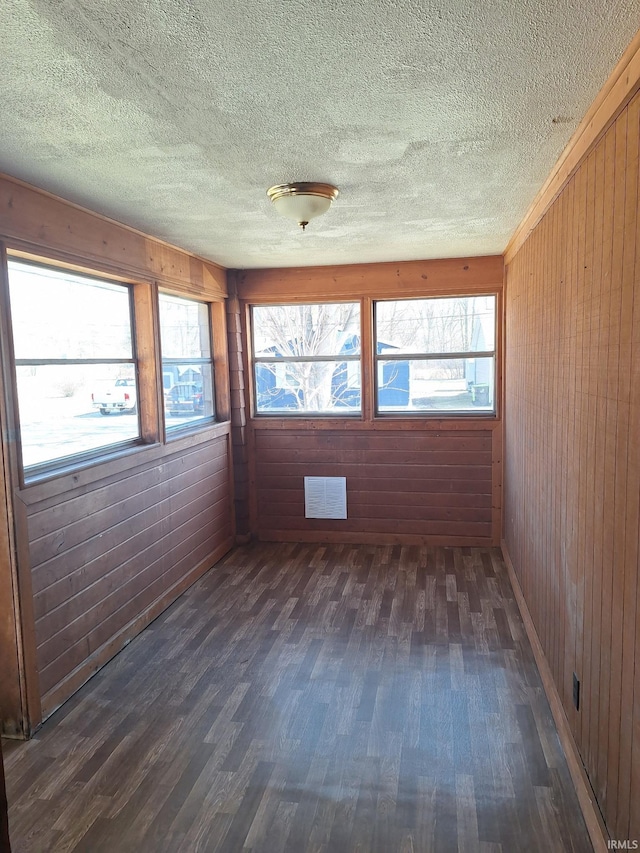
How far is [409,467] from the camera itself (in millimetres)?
4996

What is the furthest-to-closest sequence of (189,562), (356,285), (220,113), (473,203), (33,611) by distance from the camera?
(356,285), (189,562), (473,203), (33,611), (220,113)

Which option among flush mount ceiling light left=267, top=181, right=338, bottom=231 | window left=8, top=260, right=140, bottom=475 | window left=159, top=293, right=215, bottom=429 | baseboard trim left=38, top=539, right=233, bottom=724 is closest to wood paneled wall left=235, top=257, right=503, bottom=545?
window left=159, top=293, right=215, bottom=429

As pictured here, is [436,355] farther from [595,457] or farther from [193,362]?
[595,457]

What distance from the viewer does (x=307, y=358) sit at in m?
5.16

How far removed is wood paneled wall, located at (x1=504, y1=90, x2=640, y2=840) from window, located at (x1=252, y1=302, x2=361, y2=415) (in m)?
2.15

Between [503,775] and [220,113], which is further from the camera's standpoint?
[503,775]

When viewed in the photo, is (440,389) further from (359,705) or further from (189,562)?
(359,705)

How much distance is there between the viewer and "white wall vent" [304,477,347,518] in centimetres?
514

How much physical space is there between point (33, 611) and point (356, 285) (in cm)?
345

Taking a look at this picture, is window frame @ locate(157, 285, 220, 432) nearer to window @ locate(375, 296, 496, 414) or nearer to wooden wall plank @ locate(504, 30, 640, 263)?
window @ locate(375, 296, 496, 414)

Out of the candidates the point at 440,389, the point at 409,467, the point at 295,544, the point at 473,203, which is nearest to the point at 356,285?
the point at 440,389

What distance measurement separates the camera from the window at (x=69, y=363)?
2729 millimetres

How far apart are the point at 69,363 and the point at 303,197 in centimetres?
148

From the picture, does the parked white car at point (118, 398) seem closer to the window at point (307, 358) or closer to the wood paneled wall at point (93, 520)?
the wood paneled wall at point (93, 520)
